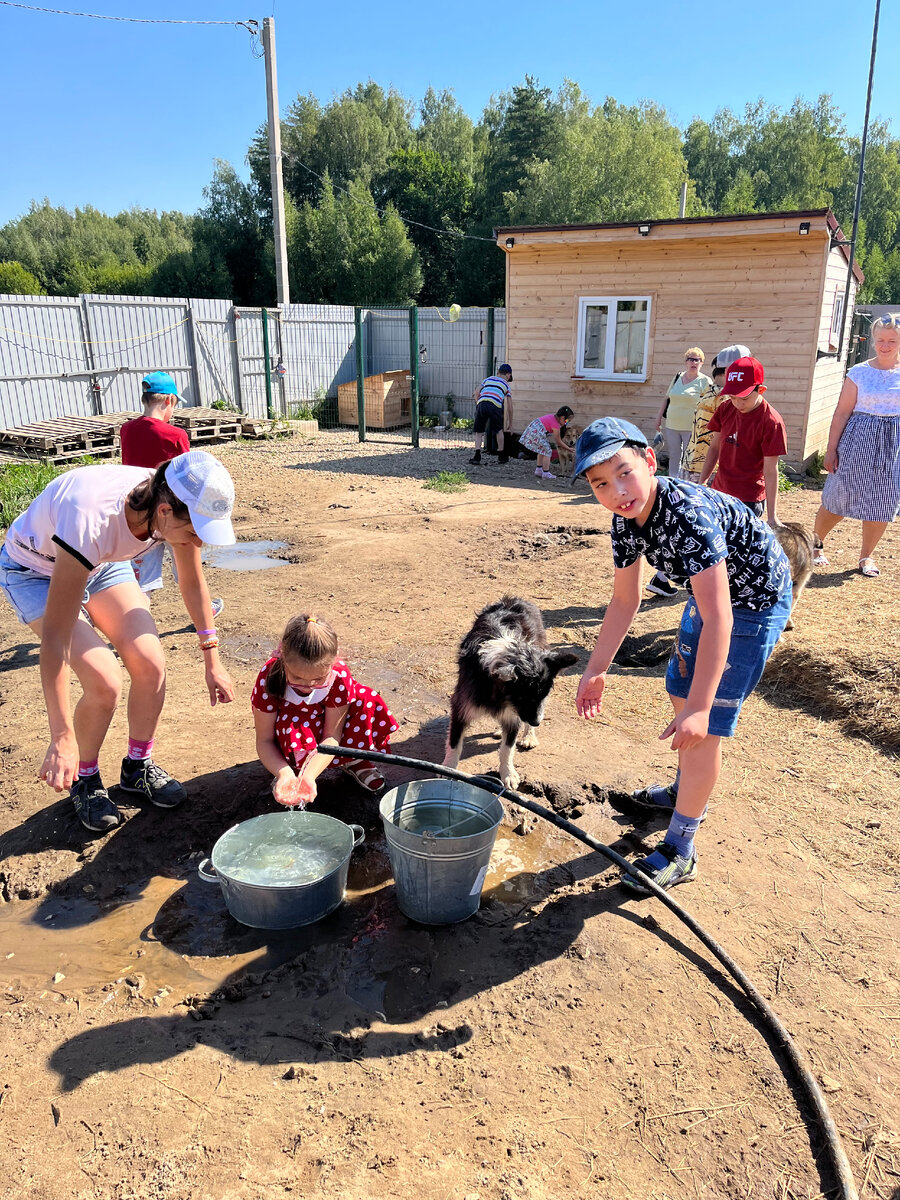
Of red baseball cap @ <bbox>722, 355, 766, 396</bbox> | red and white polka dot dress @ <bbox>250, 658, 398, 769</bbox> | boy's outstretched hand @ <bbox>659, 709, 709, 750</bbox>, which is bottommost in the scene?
red and white polka dot dress @ <bbox>250, 658, 398, 769</bbox>

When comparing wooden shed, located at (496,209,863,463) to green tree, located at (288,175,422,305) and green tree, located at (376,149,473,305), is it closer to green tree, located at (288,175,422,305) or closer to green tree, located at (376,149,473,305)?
green tree, located at (288,175,422,305)

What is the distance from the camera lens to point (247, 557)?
801cm

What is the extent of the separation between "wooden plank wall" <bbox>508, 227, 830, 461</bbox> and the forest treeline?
19962 mm

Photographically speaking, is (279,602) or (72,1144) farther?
(279,602)

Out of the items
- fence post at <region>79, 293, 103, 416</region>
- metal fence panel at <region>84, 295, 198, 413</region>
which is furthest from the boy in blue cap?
metal fence panel at <region>84, 295, 198, 413</region>

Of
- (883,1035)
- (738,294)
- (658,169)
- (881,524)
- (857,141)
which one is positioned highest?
(857,141)

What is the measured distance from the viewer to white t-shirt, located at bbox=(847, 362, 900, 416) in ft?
21.1

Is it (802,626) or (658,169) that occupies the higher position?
(658,169)

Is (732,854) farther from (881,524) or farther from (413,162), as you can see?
(413,162)

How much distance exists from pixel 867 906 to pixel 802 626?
2968mm

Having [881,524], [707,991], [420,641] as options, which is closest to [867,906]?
[707,991]

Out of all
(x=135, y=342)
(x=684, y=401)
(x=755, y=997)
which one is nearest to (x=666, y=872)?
(x=755, y=997)

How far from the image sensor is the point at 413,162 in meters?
40.6

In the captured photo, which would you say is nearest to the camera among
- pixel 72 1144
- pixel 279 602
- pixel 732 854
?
pixel 72 1144
